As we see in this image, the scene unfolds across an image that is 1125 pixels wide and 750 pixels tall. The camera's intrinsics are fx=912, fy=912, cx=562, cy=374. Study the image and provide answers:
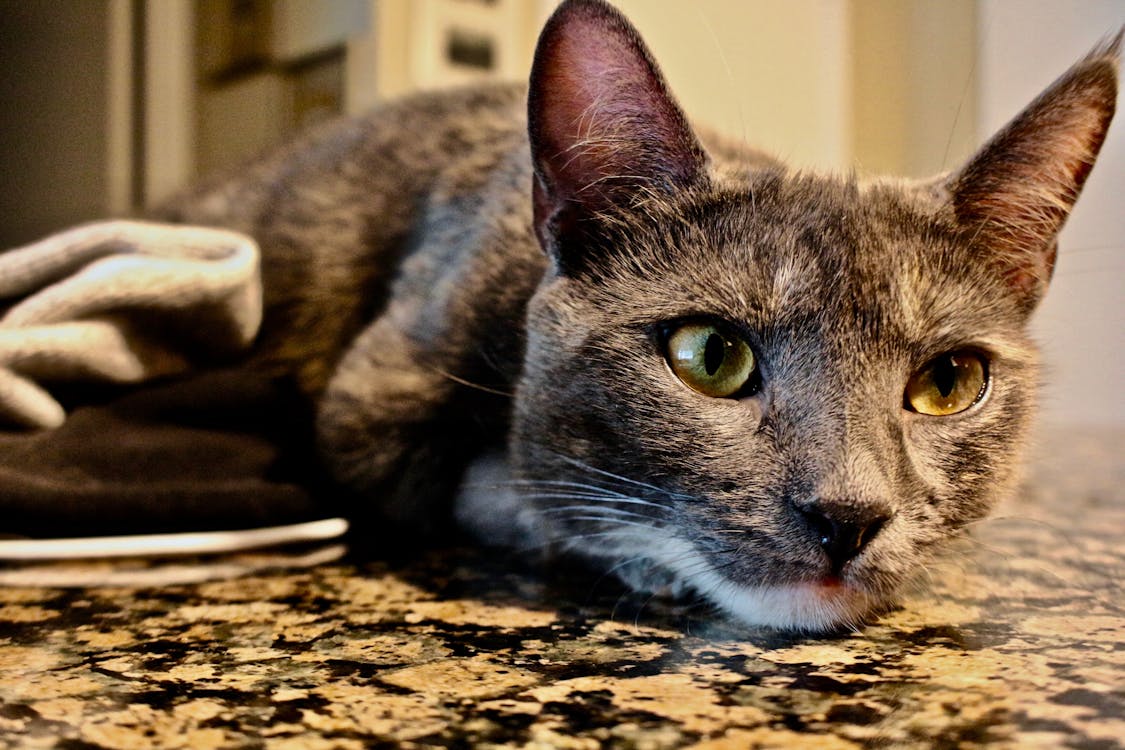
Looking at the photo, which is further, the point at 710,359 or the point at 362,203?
the point at 362,203

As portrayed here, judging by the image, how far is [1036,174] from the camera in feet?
2.99

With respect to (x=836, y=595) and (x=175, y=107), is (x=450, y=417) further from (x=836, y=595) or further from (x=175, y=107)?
(x=175, y=107)

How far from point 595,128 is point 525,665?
52 cm

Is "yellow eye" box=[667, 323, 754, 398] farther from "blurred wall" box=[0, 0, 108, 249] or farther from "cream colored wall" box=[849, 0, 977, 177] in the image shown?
"blurred wall" box=[0, 0, 108, 249]

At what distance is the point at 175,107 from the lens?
2574mm

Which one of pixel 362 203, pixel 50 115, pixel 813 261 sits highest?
pixel 50 115

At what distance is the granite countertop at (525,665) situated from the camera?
58cm

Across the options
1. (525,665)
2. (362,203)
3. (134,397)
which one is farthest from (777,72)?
(525,665)

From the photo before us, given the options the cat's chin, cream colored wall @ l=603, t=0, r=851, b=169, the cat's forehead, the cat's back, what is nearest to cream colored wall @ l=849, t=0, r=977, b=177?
cream colored wall @ l=603, t=0, r=851, b=169

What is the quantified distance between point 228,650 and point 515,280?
1.77 feet

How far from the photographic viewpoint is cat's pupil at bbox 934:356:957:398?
859 mm

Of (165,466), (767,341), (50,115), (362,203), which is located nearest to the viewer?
(767,341)

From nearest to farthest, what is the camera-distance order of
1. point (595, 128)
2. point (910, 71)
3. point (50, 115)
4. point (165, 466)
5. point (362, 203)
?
point (595, 128), point (165, 466), point (362, 203), point (910, 71), point (50, 115)

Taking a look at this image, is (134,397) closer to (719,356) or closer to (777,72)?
(719,356)
